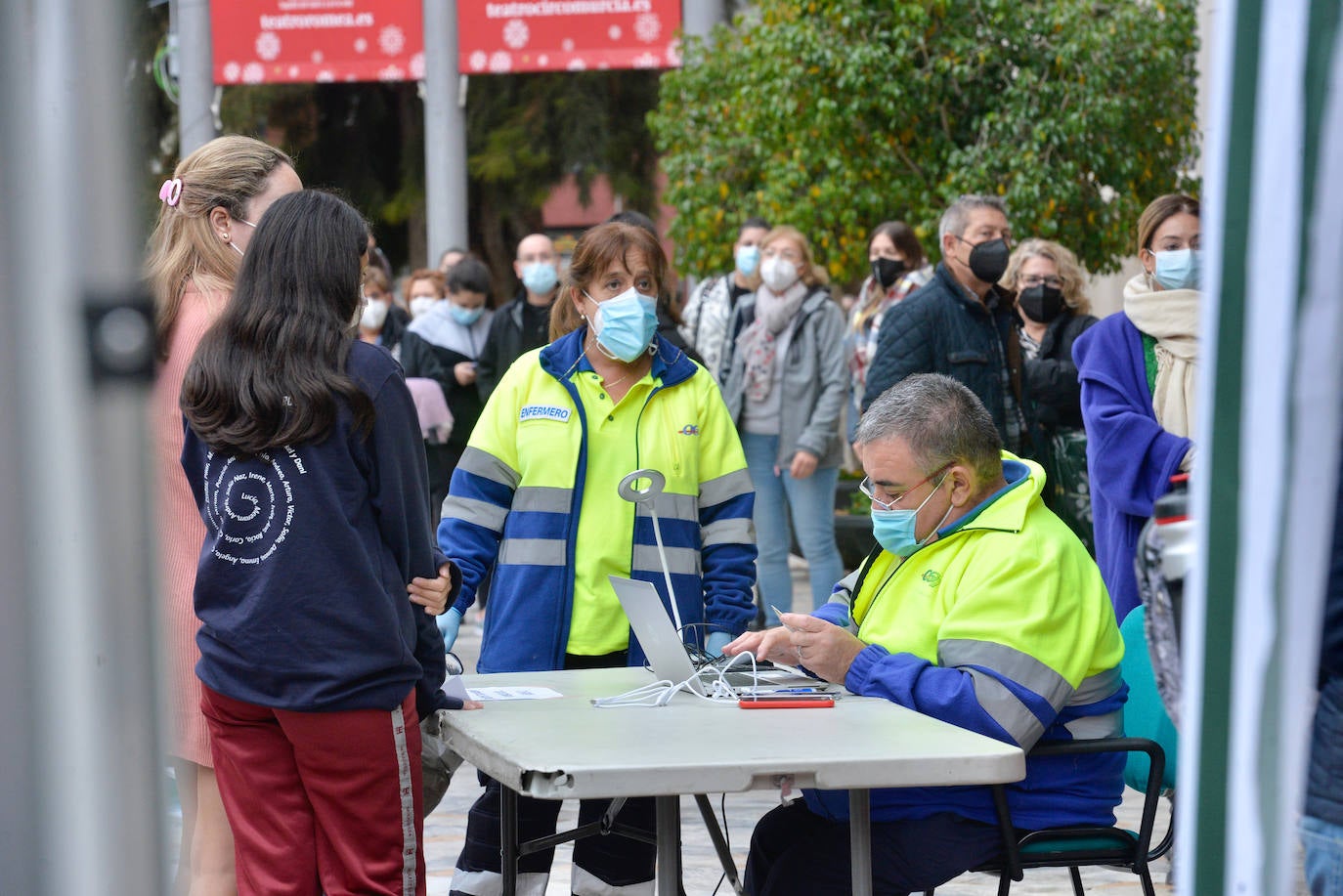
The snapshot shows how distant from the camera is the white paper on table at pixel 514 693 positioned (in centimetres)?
322

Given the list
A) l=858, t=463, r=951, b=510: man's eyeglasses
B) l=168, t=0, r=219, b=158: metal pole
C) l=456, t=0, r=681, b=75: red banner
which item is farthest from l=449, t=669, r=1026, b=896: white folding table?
l=168, t=0, r=219, b=158: metal pole

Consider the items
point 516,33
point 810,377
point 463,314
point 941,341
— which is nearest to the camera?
point 941,341

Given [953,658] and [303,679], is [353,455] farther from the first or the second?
[953,658]

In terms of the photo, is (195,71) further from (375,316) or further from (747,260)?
(747,260)

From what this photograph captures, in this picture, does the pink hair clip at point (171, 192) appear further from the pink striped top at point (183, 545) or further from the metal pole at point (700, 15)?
the metal pole at point (700, 15)

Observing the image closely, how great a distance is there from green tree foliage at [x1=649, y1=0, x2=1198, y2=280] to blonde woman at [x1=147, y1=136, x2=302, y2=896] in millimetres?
7503

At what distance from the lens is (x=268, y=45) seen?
16.1 meters

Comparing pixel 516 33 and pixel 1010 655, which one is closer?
pixel 1010 655

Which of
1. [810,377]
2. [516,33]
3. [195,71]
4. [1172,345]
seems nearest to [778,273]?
[810,377]

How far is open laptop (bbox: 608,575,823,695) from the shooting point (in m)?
3.14

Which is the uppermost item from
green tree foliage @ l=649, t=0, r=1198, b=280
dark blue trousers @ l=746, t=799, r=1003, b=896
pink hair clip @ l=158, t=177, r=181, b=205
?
green tree foliage @ l=649, t=0, r=1198, b=280

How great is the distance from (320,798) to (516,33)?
13.9 meters

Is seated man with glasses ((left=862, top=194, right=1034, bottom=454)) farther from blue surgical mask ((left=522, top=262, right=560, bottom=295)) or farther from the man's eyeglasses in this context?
blue surgical mask ((left=522, top=262, right=560, bottom=295))

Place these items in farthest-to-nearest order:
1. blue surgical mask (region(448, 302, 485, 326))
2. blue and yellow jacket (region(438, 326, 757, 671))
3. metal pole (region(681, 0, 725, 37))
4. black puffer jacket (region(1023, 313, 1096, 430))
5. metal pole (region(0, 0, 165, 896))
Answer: metal pole (region(681, 0, 725, 37))
blue surgical mask (region(448, 302, 485, 326))
black puffer jacket (region(1023, 313, 1096, 430))
blue and yellow jacket (region(438, 326, 757, 671))
metal pole (region(0, 0, 165, 896))
